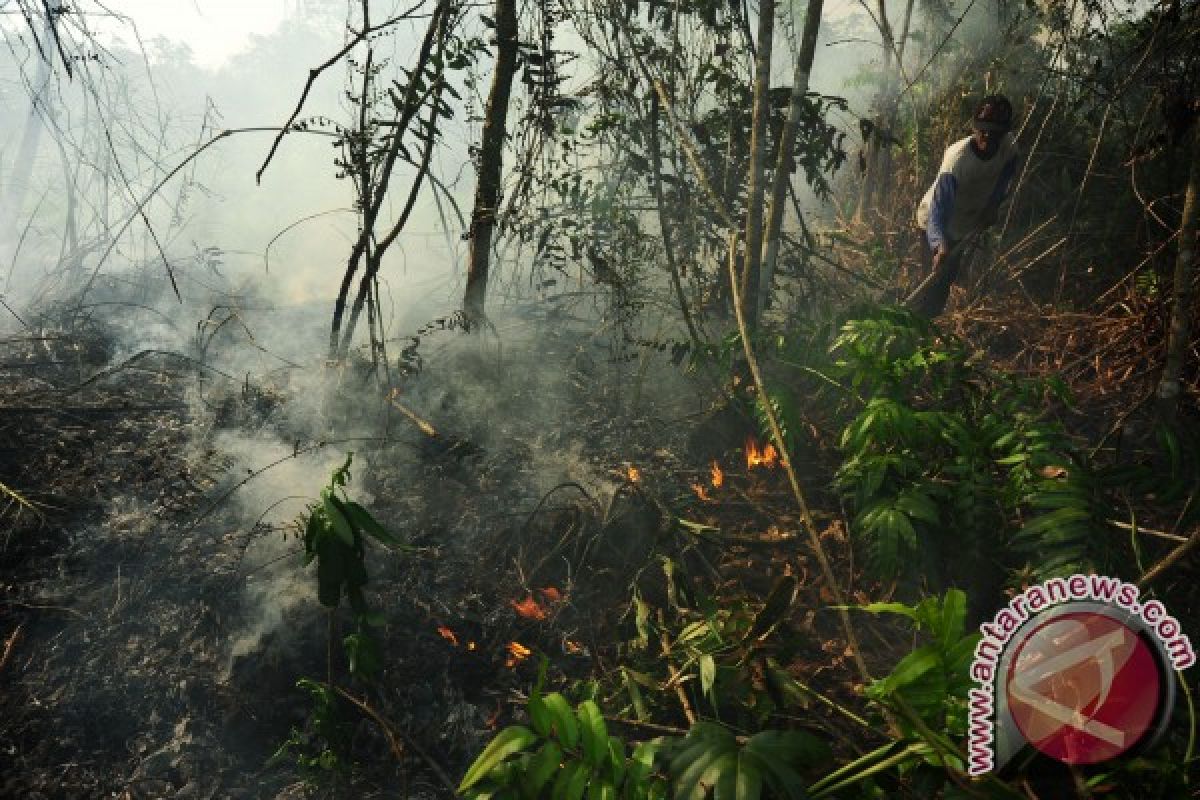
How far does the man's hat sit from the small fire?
243cm

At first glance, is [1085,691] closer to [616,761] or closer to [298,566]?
[616,761]

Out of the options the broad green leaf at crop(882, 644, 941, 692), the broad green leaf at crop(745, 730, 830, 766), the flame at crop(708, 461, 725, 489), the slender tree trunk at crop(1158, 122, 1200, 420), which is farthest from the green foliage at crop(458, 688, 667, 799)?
the slender tree trunk at crop(1158, 122, 1200, 420)

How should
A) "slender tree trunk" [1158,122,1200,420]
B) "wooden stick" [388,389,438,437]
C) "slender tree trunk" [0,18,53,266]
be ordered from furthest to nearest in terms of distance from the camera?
"slender tree trunk" [0,18,53,266]
"wooden stick" [388,389,438,437]
"slender tree trunk" [1158,122,1200,420]

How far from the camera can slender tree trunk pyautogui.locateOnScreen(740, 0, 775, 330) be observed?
10.6 ft

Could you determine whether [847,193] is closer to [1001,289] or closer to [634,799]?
[1001,289]

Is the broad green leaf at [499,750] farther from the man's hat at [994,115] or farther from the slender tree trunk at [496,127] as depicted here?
the man's hat at [994,115]

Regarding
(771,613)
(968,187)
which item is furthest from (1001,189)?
(771,613)

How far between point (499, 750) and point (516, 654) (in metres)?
1.28

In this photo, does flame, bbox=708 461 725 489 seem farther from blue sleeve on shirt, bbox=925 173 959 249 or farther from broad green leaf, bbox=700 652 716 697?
blue sleeve on shirt, bbox=925 173 959 249

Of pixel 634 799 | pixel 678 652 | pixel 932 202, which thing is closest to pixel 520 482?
pixel 678 652

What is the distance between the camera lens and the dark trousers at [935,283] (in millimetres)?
4474

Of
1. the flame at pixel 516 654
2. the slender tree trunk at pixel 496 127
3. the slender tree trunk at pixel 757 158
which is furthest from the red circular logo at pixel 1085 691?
the slender tree trunk at pixel 496 127

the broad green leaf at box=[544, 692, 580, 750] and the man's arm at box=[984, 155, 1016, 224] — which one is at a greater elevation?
the man's arm at box=[984, 155, 1016, 224]

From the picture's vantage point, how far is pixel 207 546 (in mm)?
3137
